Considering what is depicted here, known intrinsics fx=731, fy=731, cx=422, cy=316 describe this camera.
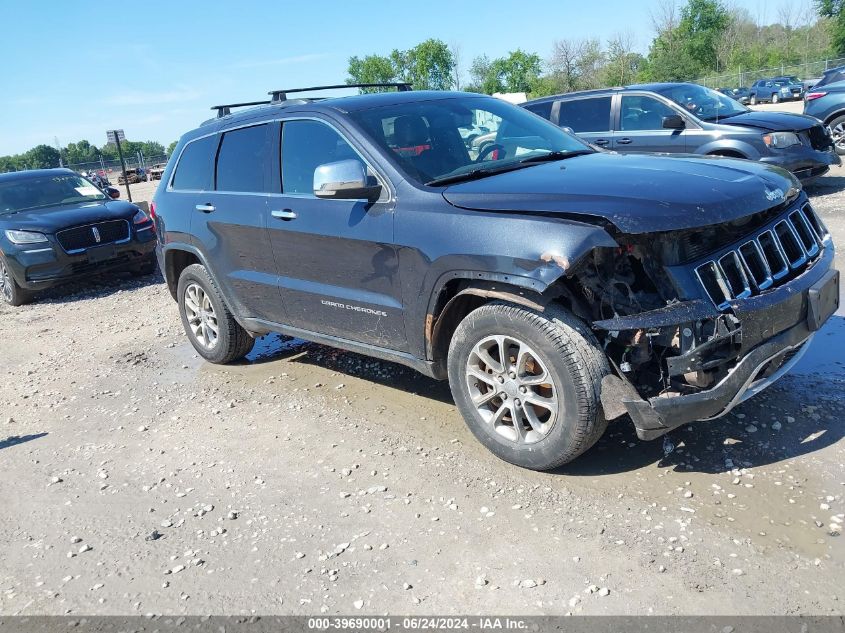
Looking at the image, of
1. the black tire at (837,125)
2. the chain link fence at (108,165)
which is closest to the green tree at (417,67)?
the chain link fence at (108,165)

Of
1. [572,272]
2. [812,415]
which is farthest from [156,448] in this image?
[812,415]

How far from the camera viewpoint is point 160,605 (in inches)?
122

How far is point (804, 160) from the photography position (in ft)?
33.0

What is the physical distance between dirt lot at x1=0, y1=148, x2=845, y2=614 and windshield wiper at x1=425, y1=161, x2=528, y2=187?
4.90ft

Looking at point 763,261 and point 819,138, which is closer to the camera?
point 763,261

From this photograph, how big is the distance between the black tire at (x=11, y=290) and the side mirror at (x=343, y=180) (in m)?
7.53

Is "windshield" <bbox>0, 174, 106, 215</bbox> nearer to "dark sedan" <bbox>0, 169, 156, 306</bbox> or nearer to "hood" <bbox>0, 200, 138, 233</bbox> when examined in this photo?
"dark sedan" <bbox>0, 169, 156, 306</bbox>

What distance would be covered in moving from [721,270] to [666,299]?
29 centimetres

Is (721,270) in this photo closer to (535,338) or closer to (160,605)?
(535,338)

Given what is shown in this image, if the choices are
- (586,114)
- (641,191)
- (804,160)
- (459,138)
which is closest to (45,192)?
(586,114)

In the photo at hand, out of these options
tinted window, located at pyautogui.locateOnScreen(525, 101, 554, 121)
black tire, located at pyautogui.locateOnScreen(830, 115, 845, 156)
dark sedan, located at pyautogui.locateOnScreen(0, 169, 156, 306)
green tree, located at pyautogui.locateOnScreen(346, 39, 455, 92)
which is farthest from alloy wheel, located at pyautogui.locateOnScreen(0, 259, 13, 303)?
green tree, located at pyautogui.locateOnScreen(346, 39, 455, 92)

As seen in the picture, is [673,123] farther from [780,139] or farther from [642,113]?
[780,139]

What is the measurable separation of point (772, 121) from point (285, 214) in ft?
26.8

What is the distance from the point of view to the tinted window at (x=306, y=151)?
14.9 ft
